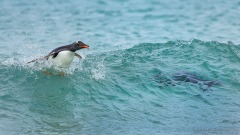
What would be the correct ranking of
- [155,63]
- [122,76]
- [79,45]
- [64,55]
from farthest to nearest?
[155,63]
[122,76]
[64,55]
[79,45]

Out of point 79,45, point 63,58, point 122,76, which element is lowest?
point 122,76

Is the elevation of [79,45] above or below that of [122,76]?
above

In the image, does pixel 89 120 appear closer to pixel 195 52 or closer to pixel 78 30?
pixel 195 52

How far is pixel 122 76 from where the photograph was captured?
13633mm

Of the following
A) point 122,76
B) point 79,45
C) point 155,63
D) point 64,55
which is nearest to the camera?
point 79,45

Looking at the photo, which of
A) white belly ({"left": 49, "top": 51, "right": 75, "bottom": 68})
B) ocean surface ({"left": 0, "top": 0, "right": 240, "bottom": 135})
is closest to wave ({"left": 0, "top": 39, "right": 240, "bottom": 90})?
ocean surface ({"left": 0, "top": 0, "right": 240, "bottom": 135})

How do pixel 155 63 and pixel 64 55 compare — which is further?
pixel 155 63

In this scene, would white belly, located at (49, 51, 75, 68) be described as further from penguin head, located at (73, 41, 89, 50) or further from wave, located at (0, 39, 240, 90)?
wave, located at (0, 39, 240, 90)

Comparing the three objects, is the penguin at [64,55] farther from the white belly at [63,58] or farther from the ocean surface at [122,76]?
the ocean surface at [122,76]

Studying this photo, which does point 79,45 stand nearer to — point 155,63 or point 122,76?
point 122,76

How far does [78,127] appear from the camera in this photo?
1038 centimetres

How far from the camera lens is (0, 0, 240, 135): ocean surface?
1080 centimetres

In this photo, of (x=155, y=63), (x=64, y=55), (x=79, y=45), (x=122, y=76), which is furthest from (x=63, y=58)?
(x=155, y=63)

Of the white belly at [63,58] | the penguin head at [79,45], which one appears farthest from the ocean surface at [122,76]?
the penguin head at [79,45]
